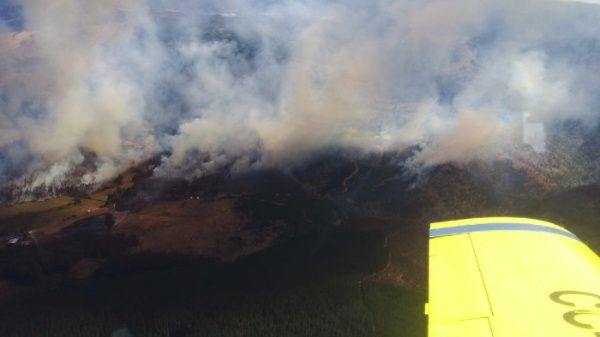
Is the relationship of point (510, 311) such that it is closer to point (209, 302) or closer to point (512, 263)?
point (512, 263)

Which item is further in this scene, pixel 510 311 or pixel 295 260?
pixel 295 260

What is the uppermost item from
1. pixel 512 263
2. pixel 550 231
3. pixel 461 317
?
pixel 550 231

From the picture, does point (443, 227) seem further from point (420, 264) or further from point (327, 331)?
point (420, 264)

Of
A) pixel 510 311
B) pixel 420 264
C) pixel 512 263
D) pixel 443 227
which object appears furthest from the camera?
pixel 420 264

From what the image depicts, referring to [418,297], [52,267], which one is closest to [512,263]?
[418,297]

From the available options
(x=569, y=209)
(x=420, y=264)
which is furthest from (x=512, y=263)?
(x=569, y=209)

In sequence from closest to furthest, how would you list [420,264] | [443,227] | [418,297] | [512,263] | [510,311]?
[510,311] → [512,263] → [443,227] → [418,297] → [420,264]

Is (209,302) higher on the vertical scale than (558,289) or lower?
lower
